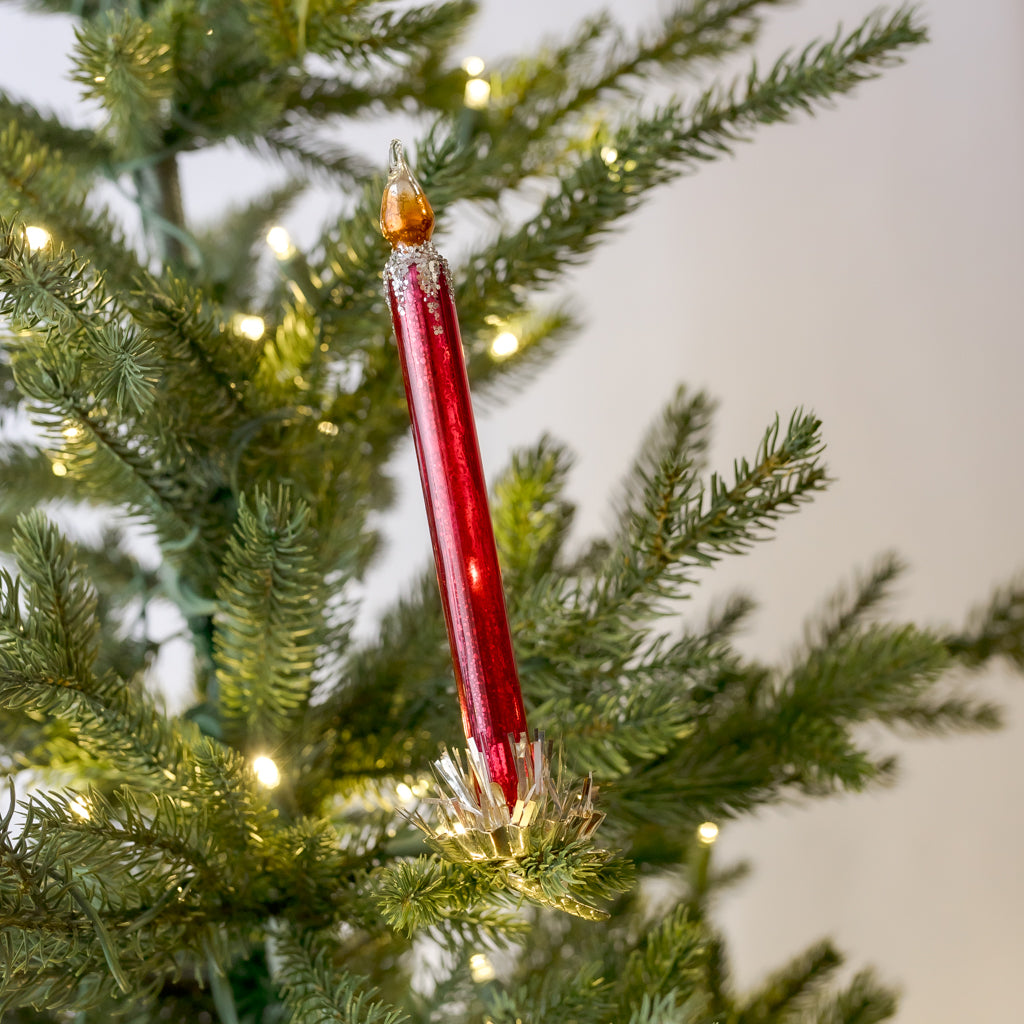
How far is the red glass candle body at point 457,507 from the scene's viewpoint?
0.24 metres

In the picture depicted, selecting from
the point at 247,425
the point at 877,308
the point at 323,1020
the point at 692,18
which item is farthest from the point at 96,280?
→ the point at 877,308

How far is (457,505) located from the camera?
0.24 meters

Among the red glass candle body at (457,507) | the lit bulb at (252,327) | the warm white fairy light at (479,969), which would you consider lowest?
the warm white fairy light at (479,969)

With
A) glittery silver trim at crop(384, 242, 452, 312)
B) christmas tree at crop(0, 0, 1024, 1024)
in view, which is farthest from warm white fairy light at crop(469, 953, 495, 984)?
glittery silver trim at crop(384, 242, 452, 312)

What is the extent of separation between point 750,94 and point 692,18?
122mm

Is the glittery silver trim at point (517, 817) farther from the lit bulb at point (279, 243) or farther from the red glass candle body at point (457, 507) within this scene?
the lit bulb at point (279, 243)

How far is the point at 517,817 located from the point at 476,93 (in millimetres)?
333

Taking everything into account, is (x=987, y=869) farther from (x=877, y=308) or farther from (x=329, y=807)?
(x=329, y=807)

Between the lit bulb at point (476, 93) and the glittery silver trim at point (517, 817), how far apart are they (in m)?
0.31

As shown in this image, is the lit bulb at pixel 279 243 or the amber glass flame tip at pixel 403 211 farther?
the lit bulb at pixel 279 243

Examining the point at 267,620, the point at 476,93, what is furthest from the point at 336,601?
the point at 476,93

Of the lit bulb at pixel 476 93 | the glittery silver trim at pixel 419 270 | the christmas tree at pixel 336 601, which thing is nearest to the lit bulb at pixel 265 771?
the christmas tree at pixel 336 601

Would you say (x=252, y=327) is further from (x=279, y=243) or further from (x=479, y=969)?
(x=479, y=969)

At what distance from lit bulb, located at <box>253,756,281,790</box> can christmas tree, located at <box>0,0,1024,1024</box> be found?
0.01m
